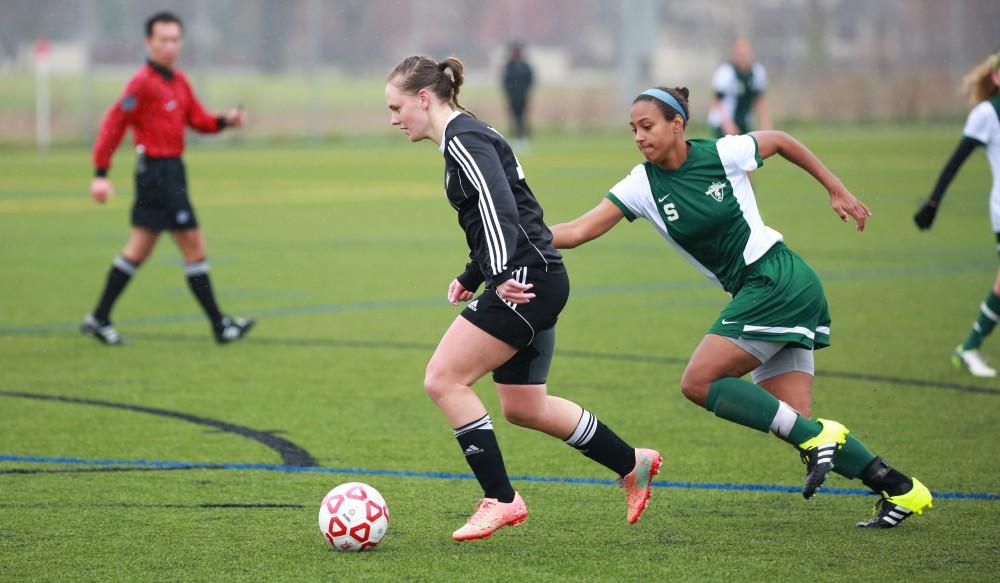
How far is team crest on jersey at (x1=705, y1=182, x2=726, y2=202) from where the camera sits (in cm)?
543

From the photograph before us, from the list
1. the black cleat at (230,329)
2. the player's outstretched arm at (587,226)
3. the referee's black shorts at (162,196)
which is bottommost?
the black cleat at (230,329)

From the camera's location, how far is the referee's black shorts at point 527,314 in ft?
16.7

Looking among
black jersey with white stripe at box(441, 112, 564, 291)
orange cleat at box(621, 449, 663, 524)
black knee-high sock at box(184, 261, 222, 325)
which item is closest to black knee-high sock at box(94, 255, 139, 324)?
black knee-high sock at box(184, 261, 222, 325)

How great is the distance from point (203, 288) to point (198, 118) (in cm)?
127

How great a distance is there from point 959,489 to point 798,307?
134 cm

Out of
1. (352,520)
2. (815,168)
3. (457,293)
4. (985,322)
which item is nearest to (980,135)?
(985,322)

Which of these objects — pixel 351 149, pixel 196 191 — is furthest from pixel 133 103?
pixel 351 149

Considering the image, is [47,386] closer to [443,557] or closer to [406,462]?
[406,462]

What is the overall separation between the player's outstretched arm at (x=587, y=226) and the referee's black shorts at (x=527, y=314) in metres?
0.39

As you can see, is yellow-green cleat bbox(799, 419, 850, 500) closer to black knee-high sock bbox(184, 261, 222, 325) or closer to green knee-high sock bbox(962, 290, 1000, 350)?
green knee-high sock bbox(962, 290, 1000, 350)

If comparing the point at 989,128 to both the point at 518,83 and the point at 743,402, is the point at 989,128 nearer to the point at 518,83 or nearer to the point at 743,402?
the point at 743,402

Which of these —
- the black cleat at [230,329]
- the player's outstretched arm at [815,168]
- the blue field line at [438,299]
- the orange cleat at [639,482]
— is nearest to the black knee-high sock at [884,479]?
the orange cleat at [639,482]

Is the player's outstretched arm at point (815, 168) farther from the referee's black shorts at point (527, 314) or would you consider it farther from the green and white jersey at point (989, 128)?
the green and white jersey at point (989, 128)

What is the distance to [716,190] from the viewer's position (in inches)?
214
